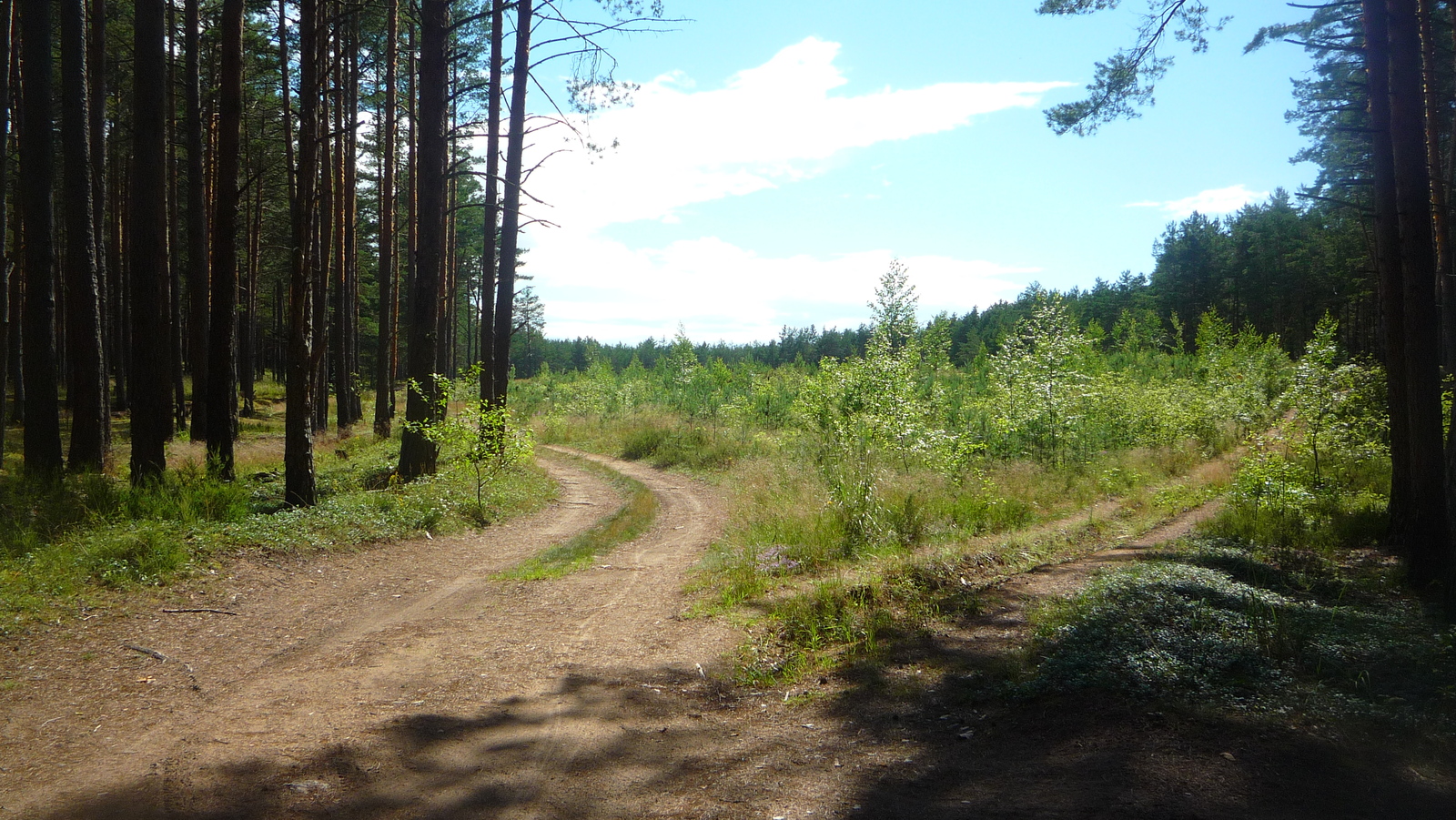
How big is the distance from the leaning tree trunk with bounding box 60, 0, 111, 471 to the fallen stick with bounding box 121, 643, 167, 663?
6.31 metres

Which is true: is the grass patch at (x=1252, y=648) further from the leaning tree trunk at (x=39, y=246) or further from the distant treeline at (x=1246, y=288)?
the distant treeline at (x=1246, y=288)

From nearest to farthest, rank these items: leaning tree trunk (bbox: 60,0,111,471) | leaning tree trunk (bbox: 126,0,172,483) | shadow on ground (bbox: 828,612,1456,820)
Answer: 1. shadow on ground (bbox: 828,612,1456,820)
2. leaning tree trunk (bbox: 126,0,172,483)
3. leaning tree trunk (bbox: 60,0,111,471)

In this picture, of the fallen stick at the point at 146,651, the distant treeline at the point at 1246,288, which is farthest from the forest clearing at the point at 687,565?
the distant treeline at the point at 1246,288

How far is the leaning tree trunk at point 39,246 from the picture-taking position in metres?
10.1

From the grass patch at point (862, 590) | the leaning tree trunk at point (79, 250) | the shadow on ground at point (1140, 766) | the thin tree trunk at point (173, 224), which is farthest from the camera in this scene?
the thin tree trunk at point (173, 224)

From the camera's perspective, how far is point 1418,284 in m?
6.70

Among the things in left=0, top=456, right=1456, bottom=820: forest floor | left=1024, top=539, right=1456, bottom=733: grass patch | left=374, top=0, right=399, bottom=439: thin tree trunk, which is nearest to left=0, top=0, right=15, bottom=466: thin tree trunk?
left=374, top=0, right=399, bottom=439: thin tree trunk

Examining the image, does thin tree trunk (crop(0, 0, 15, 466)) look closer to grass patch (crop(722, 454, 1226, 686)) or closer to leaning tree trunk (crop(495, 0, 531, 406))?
leaning tree trunk (crop(495, 0, 531, 406))

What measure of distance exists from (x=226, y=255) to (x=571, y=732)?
9635 mm

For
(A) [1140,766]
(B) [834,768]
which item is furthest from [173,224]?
(A) [1140,766]

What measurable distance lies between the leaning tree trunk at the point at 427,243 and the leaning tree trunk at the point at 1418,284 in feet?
38.4

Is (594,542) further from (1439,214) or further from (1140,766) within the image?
(1439,214)

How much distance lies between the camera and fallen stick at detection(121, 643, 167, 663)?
5.35 metres

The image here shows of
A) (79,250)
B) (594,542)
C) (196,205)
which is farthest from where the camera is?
(196,205)
